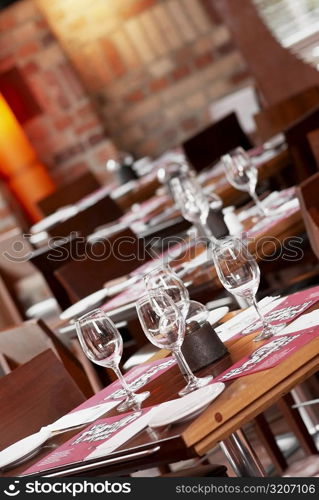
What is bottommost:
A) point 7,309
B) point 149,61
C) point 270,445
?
point 270,445

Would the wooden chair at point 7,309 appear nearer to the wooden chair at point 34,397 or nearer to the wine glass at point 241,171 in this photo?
the wine glass at point 241,171

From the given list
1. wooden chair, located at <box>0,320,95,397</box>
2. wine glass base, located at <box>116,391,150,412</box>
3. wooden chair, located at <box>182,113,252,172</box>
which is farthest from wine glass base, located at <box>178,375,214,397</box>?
wooden chair, located at <box>182,113,252,172</box>

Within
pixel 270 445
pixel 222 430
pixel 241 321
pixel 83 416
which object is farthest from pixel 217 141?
pixel 222 430

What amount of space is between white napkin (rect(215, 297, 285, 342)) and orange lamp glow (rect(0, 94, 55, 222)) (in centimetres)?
579

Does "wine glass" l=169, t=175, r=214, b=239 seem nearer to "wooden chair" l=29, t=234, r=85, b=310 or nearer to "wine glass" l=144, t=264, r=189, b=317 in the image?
"wooden chair" l=29, t=234, r=85, b=310

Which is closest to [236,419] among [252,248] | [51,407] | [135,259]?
[51,407]

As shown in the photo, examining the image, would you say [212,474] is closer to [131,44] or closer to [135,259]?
[135,259]

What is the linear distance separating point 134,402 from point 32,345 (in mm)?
1325

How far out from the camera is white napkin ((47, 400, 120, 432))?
2496 millimetres

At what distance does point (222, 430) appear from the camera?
1.98 m

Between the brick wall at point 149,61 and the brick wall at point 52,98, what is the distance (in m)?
0.12

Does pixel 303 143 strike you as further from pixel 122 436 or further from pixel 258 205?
pixel 122 436

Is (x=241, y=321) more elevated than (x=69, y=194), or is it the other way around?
(x=69, y=194)

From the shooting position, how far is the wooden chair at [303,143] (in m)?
4.60
